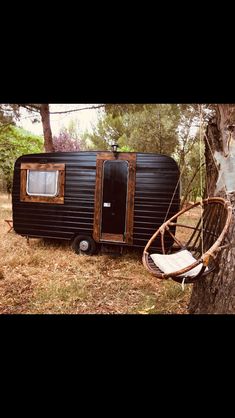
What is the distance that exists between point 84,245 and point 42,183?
1053 millimetres

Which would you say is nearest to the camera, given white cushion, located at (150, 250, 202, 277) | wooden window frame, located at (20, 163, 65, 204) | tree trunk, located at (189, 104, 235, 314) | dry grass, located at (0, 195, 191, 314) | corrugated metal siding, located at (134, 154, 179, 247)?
white cushion, located at (150, 250, 202, 277)

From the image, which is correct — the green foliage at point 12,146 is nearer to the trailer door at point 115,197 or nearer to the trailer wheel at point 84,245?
the trailer door at point 115,197

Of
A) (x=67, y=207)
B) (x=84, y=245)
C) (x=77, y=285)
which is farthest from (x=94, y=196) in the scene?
(x=77, y=285)

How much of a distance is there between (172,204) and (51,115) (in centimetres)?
197

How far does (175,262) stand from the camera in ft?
7.21

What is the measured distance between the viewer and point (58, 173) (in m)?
4.13

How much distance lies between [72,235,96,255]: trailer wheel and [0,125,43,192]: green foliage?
1.41 m

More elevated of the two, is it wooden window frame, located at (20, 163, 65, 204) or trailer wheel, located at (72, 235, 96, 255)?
wooden window frame, located at (20, 163, 65, 204)

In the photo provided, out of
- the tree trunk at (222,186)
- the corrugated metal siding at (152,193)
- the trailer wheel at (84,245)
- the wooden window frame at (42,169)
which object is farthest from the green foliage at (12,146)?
the tree trunk at (222,186)

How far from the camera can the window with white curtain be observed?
4160mm

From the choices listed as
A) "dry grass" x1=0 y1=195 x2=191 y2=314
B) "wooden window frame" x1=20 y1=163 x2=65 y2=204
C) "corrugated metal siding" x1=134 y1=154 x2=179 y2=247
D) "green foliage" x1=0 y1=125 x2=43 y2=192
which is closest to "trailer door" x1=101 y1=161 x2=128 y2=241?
"corrugated metal siding" x1=134 y1=154 x2=179 y2=247

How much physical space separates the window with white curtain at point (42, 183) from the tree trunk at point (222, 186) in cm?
231

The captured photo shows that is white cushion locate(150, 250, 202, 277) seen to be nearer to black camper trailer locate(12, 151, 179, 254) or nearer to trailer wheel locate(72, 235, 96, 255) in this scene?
black camper trailer locate(12, 151, 179, 254)
